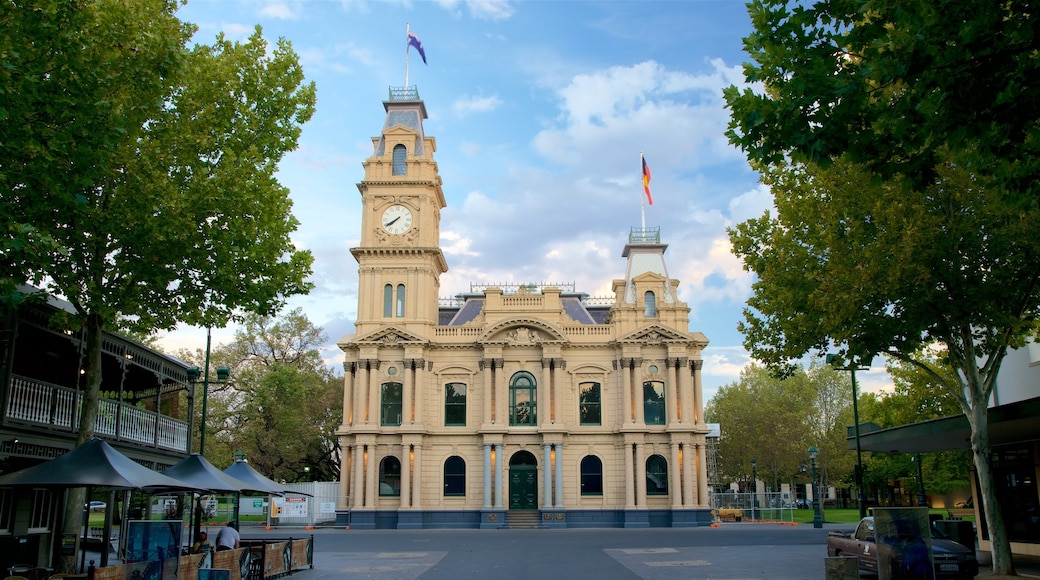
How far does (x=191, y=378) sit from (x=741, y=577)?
17.3 metres

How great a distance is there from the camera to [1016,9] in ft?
29.1

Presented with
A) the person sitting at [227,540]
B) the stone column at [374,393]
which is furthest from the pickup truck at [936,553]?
the stone column at [374,393]

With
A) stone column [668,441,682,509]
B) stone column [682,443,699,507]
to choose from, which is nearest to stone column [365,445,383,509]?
stone column [668,441,682,509]

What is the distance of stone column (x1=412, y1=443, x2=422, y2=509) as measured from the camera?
48562 millimetres

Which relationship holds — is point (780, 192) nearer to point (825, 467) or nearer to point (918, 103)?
point (918, 103)

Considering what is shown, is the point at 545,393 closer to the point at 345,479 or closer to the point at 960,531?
the point at 345,479

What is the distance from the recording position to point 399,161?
2121 inches

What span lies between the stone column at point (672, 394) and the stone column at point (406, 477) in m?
15.8

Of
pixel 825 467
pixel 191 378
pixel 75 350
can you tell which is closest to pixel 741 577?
pixel 191 378

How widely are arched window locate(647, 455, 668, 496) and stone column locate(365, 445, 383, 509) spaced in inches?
643

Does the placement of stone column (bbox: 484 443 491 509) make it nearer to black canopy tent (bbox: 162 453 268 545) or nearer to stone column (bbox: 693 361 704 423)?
stone column (bbox: 693 361 704 423)

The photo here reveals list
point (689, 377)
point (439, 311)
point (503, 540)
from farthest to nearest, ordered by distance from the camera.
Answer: point (439, 311)
point (689, 377)
point (503, 540)

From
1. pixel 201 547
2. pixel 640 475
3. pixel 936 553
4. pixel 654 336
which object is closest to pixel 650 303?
pixel 654 336

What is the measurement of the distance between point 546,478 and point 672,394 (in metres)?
9.19
